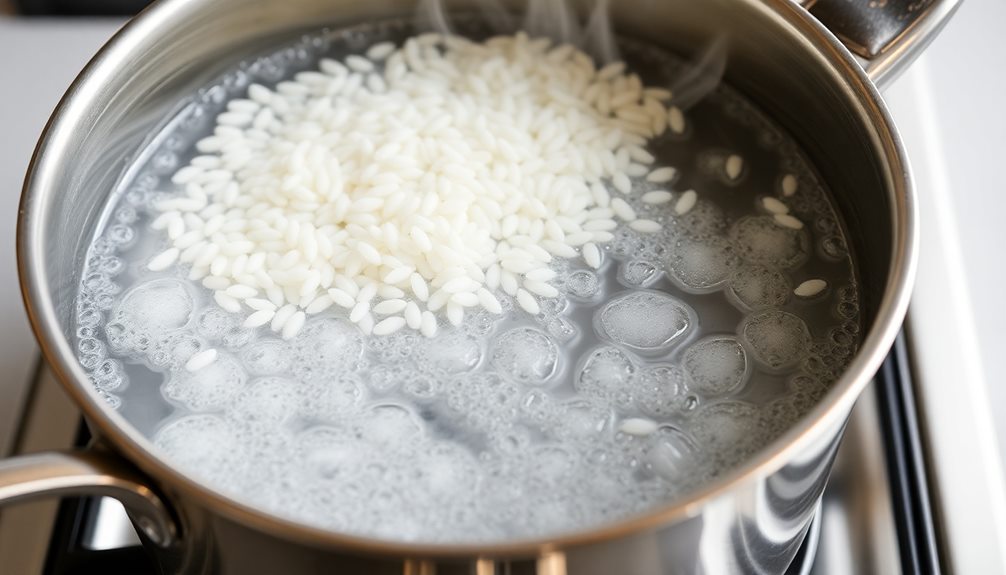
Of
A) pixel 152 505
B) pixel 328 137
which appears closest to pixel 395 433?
pixel 152 505

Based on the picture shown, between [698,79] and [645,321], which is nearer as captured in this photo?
[645,321]

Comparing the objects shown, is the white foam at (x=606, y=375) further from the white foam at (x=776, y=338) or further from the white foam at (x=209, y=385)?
the white foam at (x=209, y=385)

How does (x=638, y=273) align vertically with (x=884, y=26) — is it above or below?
below

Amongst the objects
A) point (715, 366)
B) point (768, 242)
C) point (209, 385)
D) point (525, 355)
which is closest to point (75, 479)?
point (209, 385)

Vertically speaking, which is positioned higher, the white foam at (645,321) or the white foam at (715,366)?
the white foam at (645,321)

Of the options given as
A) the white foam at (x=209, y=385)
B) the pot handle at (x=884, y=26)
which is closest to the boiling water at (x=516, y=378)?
the white foam at (x=209, y=385)

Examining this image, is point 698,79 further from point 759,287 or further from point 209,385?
point 209,385

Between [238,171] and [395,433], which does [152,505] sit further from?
[238,171]
